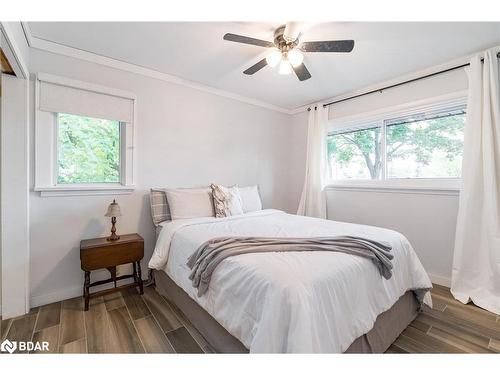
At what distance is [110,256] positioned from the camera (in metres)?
2.01

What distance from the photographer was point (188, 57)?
90.1 inches

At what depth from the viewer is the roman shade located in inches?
79.0

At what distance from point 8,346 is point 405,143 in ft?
13.3

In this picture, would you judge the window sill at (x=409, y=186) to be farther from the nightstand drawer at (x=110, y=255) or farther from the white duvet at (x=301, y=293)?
the nightstand drawer at (x=110, y=255)

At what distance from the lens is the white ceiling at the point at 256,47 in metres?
1.82

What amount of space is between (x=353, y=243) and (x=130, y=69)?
268cm

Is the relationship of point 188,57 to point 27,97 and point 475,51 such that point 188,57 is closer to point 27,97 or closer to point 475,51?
point 27,97

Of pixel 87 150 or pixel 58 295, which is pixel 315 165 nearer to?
pixel 87 150

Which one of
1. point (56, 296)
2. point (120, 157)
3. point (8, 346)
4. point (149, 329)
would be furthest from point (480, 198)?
point (56, 296)

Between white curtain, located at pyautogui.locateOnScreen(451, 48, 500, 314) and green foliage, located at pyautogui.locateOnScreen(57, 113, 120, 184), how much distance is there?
3.54 metres

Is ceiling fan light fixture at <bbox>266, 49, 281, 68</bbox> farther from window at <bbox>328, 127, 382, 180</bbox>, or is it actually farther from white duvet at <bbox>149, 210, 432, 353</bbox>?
window at <bbox>328, 127, 382, 180</bbox>

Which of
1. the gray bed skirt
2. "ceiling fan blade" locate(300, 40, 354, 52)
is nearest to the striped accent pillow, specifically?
the gray bed skirt

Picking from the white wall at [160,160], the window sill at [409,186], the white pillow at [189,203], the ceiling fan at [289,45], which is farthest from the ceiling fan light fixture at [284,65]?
the window sill at [409,186]
